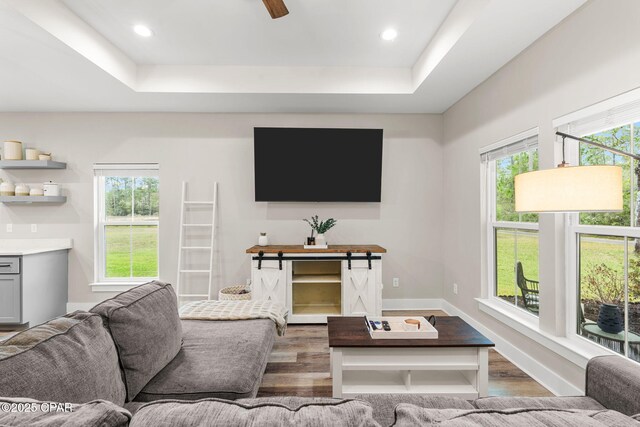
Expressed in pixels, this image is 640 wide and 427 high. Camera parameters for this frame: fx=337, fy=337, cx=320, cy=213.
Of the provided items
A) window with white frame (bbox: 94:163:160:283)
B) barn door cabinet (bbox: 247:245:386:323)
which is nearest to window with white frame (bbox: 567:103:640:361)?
barn door cabinet (bbox: 247:245:386:323)

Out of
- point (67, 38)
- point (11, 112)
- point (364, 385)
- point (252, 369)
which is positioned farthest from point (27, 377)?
point (11, 112)

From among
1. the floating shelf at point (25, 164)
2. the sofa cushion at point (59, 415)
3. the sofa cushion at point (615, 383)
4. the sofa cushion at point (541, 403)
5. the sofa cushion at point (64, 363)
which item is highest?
the floating shelf at point (25, 164)

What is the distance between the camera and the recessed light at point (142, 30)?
2.84 meters

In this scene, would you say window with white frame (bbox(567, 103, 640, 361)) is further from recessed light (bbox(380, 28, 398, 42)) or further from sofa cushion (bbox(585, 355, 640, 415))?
recessed light (bbox(380, 28, 398, 42))

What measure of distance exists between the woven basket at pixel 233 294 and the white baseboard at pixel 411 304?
1806mm

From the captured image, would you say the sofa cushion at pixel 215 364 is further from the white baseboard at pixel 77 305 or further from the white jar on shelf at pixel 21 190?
the white jar on shelf at pixel 21 190

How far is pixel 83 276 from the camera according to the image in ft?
14.1

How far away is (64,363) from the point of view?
3.76 ft

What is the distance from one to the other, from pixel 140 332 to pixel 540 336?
8.72 feet

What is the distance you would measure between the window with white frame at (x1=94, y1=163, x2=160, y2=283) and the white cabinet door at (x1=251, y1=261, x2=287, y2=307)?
1.55m

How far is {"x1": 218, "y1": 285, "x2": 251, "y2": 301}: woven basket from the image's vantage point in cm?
371

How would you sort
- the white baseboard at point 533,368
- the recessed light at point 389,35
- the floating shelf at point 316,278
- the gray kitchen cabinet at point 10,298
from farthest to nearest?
the floating shelf at point 316,278 < the gray kitchen cabinet at point 10,298 < the recessed light at point 389,35 < the white baseboard at point 533,368

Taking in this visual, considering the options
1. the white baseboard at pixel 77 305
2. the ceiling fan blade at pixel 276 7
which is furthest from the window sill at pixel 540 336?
the white baseboard at pixel 77 305

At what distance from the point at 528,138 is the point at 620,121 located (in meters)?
0.77
